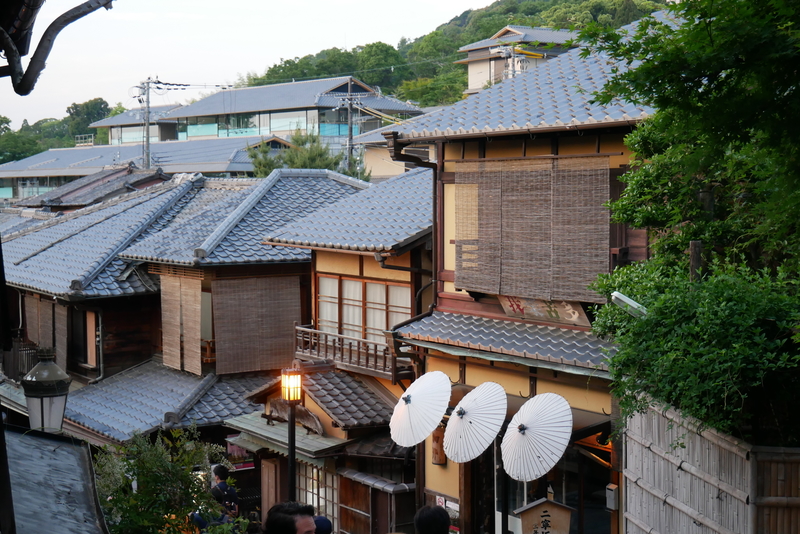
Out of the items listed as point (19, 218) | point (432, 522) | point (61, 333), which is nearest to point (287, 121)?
point (19, 218)

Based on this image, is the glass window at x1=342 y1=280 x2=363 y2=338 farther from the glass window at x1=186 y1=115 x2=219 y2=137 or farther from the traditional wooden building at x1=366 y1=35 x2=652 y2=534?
the glass window at x1=186 y1=115 x2=219 y2=137

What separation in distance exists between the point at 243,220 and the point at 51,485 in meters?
15.9

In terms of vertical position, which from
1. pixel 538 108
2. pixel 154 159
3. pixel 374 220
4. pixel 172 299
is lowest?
pixel 172 299

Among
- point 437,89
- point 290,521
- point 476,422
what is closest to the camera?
point 290,521

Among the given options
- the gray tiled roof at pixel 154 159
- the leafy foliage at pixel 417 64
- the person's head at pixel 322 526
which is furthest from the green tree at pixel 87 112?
the person's head at pixel 322 526

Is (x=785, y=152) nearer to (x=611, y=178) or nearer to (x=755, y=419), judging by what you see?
(x=755, y=419)

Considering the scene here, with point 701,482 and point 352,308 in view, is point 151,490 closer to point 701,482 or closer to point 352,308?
point 701,482

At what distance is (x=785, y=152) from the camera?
185 inches

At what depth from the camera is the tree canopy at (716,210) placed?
442 cm

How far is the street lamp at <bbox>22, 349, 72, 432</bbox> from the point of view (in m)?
8.46

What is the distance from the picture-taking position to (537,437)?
10.5 metres

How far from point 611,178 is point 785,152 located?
Answer: 6917mm

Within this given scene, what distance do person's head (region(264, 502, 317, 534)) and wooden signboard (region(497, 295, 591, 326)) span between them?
23.1ft

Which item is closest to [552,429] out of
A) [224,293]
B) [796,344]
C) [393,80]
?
[796,344]
